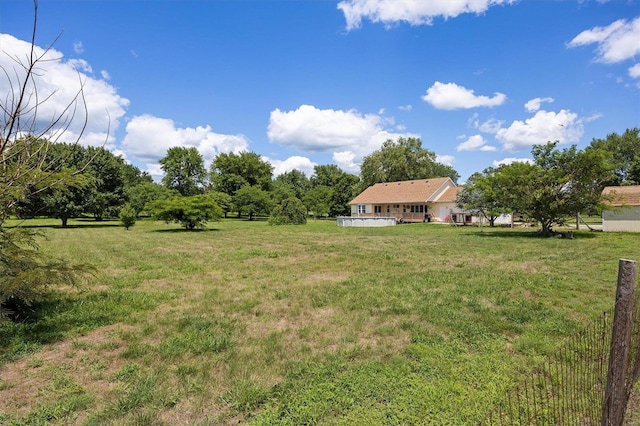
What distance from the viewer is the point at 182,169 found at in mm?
47781

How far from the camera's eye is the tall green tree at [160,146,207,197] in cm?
4697

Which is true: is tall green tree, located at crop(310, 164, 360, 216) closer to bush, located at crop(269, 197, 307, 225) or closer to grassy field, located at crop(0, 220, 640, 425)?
bush, located at crop(269, 197, 307, 225)

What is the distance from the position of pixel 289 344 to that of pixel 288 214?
93.0 ft

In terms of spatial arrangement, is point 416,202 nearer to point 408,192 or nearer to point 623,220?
point 408,192

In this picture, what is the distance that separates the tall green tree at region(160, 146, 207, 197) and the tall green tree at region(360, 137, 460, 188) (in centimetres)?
2511

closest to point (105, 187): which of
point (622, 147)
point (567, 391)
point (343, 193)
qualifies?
point (343, 193)

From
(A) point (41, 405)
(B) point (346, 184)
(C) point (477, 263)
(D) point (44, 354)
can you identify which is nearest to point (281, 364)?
(A) point (41, 405)

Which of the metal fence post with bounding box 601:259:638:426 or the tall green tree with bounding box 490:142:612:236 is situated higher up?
the tall green tree with bounding box 490:142:612:236

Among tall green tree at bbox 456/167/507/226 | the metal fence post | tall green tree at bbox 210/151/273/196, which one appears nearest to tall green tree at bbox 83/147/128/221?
tall green tree at bbox 210/151/273/196

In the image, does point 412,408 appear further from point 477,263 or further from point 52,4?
point 477,263

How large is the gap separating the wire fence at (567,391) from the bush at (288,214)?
28.8m

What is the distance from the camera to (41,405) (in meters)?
2.86

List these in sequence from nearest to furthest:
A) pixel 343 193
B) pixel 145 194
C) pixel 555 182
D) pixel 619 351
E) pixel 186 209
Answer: pixel 619 351 < pixel 555 182 < pixel 186 209 < pixel 145 194 < pixel 343 193

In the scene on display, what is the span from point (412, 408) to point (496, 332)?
7.91 ft
